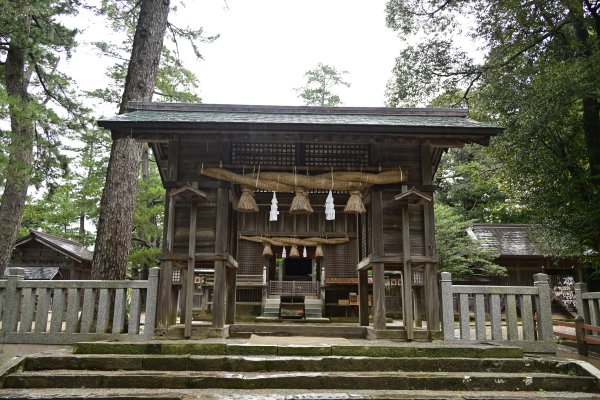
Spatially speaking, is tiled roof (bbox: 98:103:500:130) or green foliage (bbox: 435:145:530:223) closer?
tiled roof (bbox: 98:103:500:130)

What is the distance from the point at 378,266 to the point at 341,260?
485 inches

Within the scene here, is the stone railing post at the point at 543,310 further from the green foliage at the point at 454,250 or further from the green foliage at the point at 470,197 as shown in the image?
the green foliage at the point at 470,197

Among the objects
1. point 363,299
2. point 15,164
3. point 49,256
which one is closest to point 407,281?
point 363,299

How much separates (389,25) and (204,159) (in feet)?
41.7

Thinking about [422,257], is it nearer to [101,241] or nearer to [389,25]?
[101,241]

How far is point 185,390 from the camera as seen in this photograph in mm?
5562

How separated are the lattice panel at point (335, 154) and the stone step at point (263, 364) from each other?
14.0ft

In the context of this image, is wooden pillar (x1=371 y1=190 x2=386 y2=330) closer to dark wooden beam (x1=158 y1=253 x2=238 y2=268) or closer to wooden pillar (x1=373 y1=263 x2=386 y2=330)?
wooden pillar (x1=373 y1=263 x2=386 y2=330)

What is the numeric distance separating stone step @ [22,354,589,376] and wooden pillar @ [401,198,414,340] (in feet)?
5.51

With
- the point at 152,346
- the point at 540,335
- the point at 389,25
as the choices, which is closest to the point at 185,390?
the point at 152,346

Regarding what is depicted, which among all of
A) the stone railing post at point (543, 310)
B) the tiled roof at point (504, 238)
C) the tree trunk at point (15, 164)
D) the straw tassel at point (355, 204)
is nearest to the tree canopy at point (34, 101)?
the tree trunk at point (15, 164)

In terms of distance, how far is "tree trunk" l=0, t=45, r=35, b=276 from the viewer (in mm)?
11539

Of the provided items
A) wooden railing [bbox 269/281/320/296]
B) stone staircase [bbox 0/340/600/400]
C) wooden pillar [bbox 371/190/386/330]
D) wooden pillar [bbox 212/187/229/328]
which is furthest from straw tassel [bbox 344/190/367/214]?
wooden railing [bbox 269/281/320/296]

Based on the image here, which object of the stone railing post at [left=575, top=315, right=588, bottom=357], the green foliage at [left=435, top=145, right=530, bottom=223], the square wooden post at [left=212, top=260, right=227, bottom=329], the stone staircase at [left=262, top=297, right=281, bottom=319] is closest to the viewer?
the square wooden post at [left=212, top=260, right=227, bottom=329]
